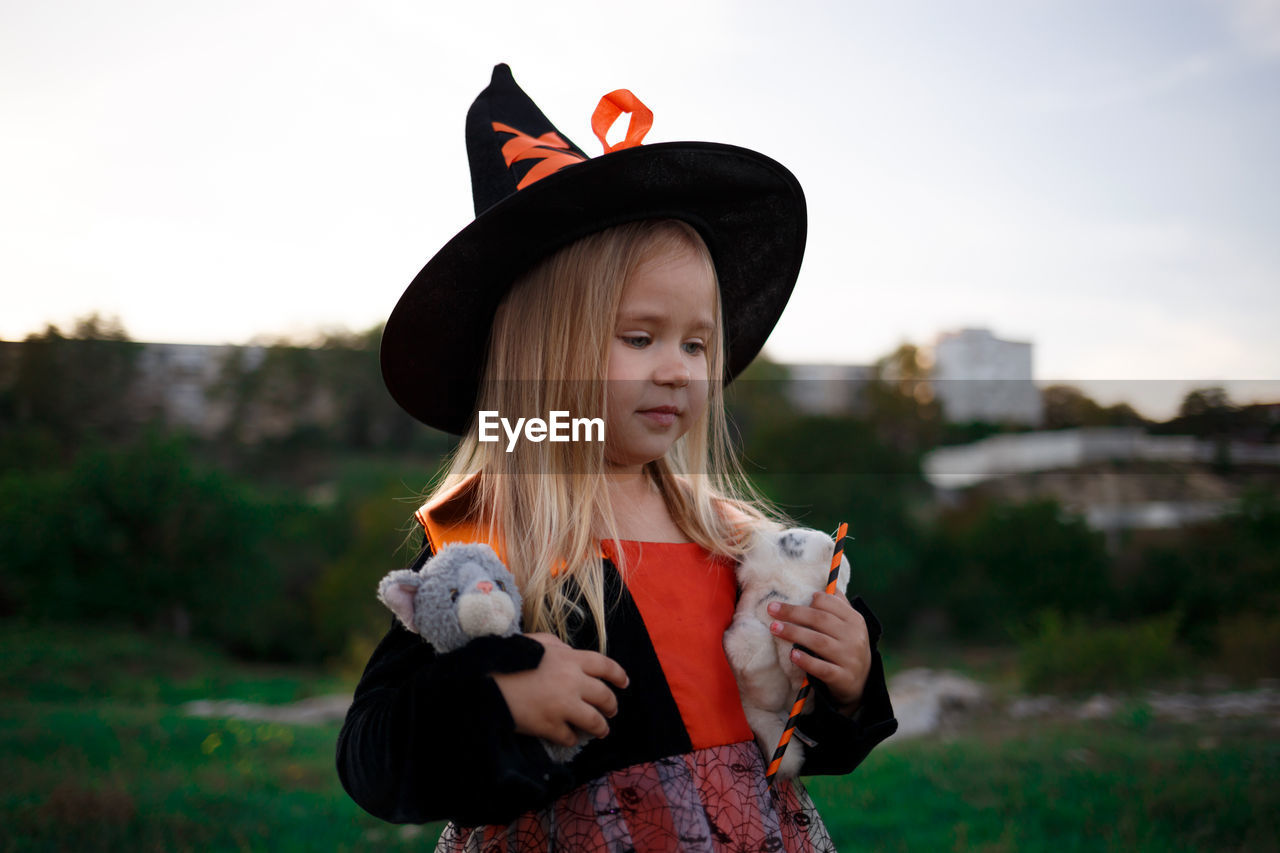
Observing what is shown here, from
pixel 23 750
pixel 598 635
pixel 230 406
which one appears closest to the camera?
pixel 598 635

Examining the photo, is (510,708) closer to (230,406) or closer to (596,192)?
(596,192)

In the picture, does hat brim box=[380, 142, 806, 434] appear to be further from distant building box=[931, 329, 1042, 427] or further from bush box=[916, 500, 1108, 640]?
bush box=[916, 500, 1108, 640]

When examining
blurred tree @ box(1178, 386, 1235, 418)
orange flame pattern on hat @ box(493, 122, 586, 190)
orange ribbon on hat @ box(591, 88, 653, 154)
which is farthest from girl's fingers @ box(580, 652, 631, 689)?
blurred tree @ box(1178, 386, 1235, 418)

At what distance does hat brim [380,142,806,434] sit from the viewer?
140 centimetres

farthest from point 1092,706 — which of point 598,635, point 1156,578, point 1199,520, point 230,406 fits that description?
point 230,406

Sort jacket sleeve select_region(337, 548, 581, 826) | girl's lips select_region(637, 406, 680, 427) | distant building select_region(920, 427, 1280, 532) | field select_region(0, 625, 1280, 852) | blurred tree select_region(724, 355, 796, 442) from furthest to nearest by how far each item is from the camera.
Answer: blurred tree select_region(724, 355, 796, 442) < distant building select_region(920, 427, 1280, 532) < field select_region(0, 625, 1280, 852) < girl's lips select_region(637, 406, 680, 427) < jacket sleeve select_region(337, 548, 581, 826)

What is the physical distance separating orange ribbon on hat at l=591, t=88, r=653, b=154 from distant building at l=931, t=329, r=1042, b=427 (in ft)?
14.1

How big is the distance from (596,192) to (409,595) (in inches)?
27.6

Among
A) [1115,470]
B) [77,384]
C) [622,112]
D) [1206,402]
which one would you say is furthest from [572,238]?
[1115,470]

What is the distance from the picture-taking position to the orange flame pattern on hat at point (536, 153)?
4.91ft

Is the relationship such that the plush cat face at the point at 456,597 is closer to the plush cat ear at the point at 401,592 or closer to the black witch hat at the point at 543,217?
the plush cat ear at the point at 401,592

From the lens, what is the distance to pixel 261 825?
3430mm

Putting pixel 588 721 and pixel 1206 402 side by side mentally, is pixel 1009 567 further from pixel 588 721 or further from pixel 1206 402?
pixel 588 721

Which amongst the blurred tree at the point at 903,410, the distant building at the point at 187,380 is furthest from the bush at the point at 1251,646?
the distant building at the point at 187,380
